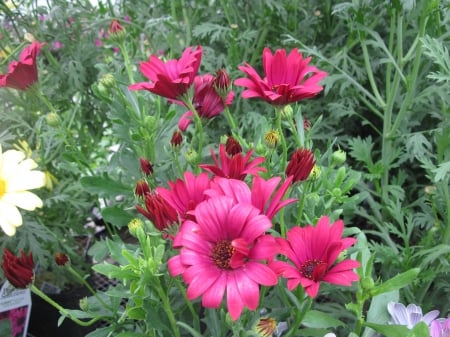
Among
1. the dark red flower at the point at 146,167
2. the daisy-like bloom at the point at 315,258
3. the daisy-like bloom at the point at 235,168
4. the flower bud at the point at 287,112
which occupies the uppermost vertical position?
the daisy-like bloom at the point at 235,168

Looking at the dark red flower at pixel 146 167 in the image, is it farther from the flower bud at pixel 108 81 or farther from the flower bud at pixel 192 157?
the flower bud at pixel 108 81

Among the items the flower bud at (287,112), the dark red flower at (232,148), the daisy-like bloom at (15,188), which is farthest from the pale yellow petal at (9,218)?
the flower bud at (287,112)

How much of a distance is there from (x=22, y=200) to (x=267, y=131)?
0.97 ft

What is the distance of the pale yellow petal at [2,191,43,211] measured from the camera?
1.70ft

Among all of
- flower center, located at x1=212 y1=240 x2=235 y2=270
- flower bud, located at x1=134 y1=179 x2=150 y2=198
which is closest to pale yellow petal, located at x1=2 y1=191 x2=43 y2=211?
flower bud, located at x1=134 y1=179 x2=150 y2=198

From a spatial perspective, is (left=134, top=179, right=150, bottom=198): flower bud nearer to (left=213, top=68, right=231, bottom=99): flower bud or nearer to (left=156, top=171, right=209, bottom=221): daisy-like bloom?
(left=156, top=171, right=209, bottom=221): daisy-like bloom

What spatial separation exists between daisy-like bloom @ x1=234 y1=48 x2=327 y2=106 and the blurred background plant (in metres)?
0.07

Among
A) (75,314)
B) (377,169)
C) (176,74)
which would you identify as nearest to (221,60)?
(377,169)


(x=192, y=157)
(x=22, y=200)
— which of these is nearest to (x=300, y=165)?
(x=192, y=157)

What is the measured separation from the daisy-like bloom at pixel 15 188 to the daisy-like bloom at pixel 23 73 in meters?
0.17

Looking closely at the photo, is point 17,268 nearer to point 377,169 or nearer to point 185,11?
point 377,169

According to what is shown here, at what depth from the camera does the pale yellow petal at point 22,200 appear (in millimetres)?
518

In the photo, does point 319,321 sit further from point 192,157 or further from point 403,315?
point 192,157

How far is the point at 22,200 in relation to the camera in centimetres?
52
